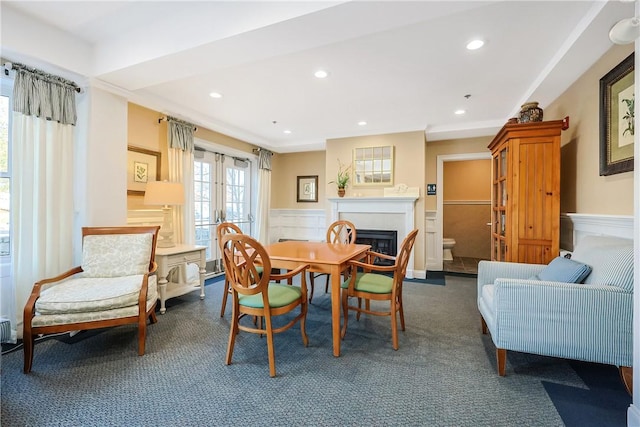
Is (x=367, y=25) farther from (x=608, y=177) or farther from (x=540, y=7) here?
(x=608, y=177)

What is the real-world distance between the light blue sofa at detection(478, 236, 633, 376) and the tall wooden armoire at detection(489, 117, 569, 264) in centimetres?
77

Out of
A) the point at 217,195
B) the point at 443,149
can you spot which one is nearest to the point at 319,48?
the point at 217,195

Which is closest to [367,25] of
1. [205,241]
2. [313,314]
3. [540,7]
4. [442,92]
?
[540,7]

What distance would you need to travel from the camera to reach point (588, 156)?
2479 millimetres

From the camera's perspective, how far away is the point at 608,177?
219 centimetres

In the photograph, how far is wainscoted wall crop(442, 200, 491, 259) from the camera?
625cm

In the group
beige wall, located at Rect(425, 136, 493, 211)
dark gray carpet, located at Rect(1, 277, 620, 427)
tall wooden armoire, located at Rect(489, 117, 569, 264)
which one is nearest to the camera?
dark gray carpet, located at Rect(1, 277, 620, 427)

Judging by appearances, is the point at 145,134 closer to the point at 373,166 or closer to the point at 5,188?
the point at 5,188

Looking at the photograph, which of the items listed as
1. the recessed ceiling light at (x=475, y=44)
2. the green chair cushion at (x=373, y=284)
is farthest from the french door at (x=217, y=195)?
the recessed ceiling light at (x=475, y=44)

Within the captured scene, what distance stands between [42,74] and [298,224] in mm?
4243

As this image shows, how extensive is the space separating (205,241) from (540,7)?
4.61m

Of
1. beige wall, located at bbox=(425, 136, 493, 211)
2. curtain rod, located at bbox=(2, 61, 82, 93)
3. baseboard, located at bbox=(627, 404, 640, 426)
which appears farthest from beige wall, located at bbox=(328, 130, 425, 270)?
curtain rod, located at bbox=(2, 61, 82, 93)

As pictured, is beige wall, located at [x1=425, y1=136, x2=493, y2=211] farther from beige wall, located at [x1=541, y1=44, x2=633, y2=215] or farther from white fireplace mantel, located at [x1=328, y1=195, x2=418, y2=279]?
beige wall, located at [x1=541, y1=44, x2=633, y2=215]

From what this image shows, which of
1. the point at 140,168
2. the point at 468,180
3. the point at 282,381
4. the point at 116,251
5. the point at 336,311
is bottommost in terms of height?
the point at 282,381
